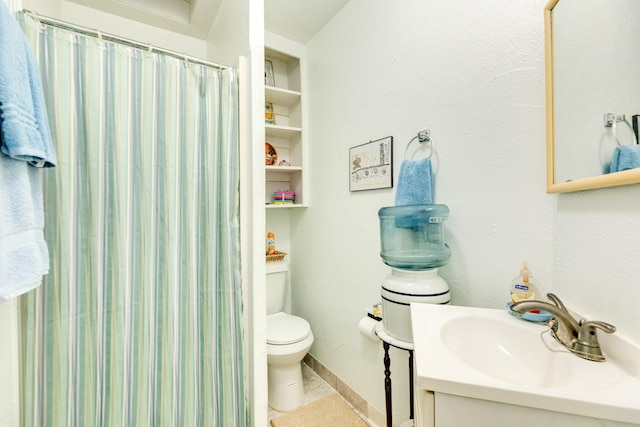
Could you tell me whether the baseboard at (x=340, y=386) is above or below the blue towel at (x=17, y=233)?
below

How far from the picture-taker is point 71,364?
965 millimetres

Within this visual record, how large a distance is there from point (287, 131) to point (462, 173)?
1.41 metres

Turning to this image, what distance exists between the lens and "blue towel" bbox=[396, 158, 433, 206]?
1.19 m

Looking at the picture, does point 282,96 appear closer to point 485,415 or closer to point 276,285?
point 276,285

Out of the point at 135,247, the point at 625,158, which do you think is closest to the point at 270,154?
the point at 135,247

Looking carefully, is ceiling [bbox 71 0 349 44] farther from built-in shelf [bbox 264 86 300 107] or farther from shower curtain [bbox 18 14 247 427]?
shower curtain [bbox 18 14 247 427]

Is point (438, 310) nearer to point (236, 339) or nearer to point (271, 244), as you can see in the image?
point (236, 339)

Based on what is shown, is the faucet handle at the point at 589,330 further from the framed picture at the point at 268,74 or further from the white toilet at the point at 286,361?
the framed picture at the point at 268,74

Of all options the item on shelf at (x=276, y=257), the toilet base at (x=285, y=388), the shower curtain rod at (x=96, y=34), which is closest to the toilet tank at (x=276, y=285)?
the item on shelf at (x=276, y=257)

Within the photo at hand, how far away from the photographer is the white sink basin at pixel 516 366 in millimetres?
450

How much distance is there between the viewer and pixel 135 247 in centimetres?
107

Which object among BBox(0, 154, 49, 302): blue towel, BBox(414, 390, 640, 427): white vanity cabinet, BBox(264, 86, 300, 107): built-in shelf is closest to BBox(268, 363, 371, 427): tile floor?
BBox(414, 390, 640, 427): white vanity cabinet

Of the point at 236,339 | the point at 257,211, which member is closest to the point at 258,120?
the point at 257,211

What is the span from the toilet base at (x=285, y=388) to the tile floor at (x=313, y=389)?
0.05 metres
